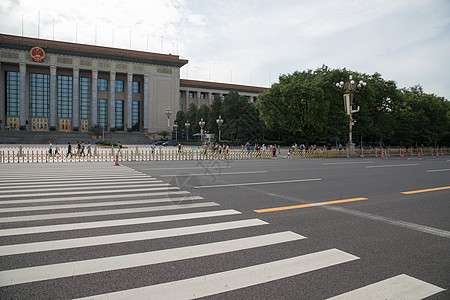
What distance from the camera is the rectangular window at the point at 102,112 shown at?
76.8 m

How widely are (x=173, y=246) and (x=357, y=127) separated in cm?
4089

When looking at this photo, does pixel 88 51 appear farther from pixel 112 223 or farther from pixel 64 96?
pixel 112 223

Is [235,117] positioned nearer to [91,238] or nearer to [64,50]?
[64,50]

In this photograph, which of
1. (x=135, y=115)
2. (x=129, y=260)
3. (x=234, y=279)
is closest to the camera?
(x=234, y=279)

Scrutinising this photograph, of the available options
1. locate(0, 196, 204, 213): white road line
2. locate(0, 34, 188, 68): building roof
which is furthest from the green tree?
locate(0, 34, 188, 68): building roof

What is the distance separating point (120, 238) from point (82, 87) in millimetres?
81403

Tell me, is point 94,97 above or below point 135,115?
above

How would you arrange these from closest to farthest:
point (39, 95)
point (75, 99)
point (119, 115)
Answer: point (39, 95)
point (75, 99)
point (119, 115)

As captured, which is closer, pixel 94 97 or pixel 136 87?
pixel 94 97

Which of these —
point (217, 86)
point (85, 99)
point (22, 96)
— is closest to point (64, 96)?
point (85, 99)

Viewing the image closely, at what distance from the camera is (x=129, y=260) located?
3.82 meters

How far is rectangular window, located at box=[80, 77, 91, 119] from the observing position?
75.5 m

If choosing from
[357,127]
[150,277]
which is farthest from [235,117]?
[150,277]

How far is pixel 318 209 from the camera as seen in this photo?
6875 mm
